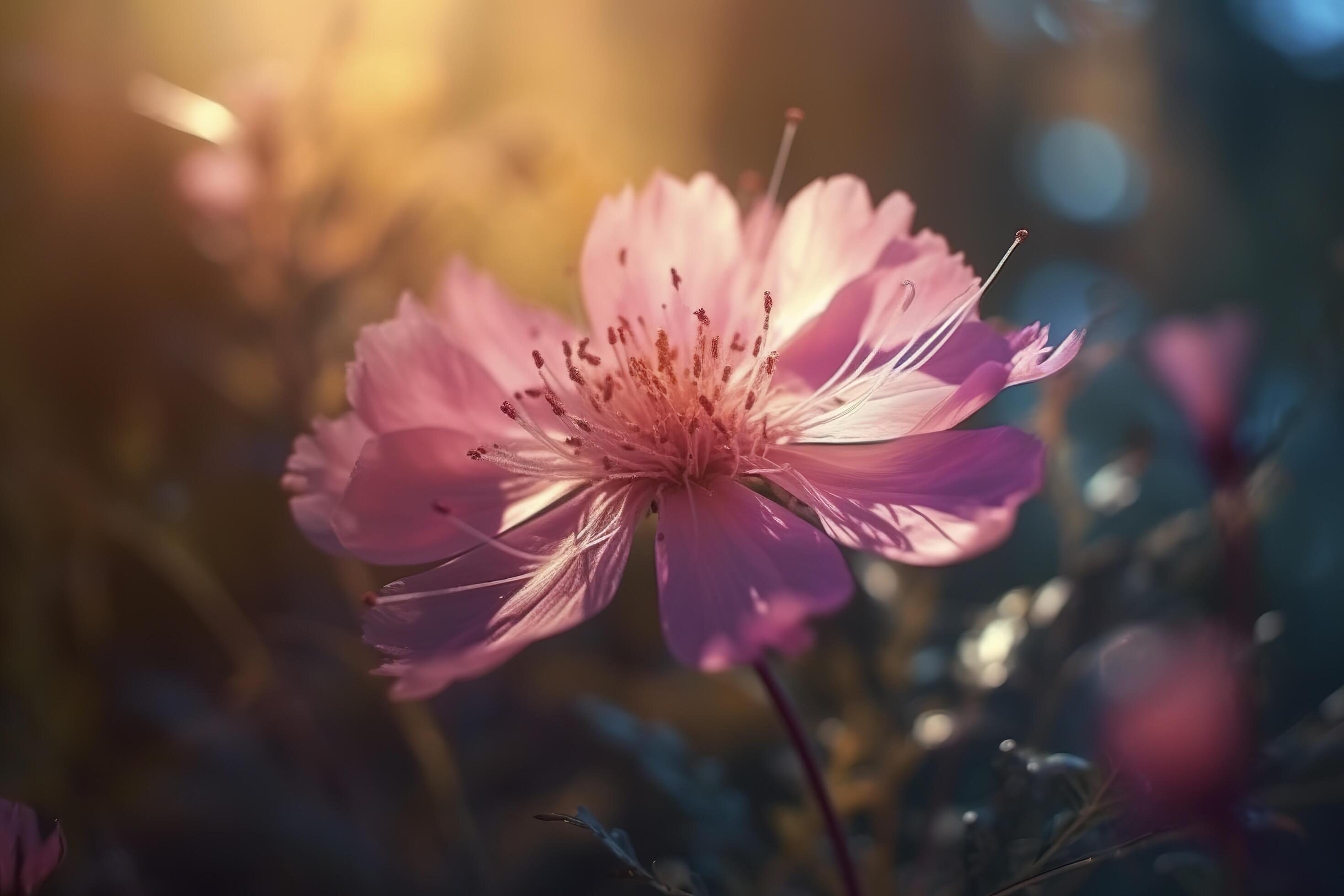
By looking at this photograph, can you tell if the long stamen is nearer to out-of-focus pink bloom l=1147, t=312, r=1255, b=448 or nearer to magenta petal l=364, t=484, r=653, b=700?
magenta petal l=364, t=484, r=653, b=700

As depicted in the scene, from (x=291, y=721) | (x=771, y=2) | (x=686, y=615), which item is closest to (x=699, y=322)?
(x=686, y=615)

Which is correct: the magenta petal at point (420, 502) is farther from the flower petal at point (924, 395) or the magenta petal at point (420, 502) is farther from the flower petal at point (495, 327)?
the flower petal at point (924, 395)

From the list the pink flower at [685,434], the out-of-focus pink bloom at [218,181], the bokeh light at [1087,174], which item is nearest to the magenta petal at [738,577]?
the pink flower at [685,434]

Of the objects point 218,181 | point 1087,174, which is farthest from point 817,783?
point 1087,174

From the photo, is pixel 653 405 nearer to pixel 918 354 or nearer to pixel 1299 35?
pixel 918 354

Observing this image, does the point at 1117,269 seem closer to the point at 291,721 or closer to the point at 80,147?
the point at 291,721
